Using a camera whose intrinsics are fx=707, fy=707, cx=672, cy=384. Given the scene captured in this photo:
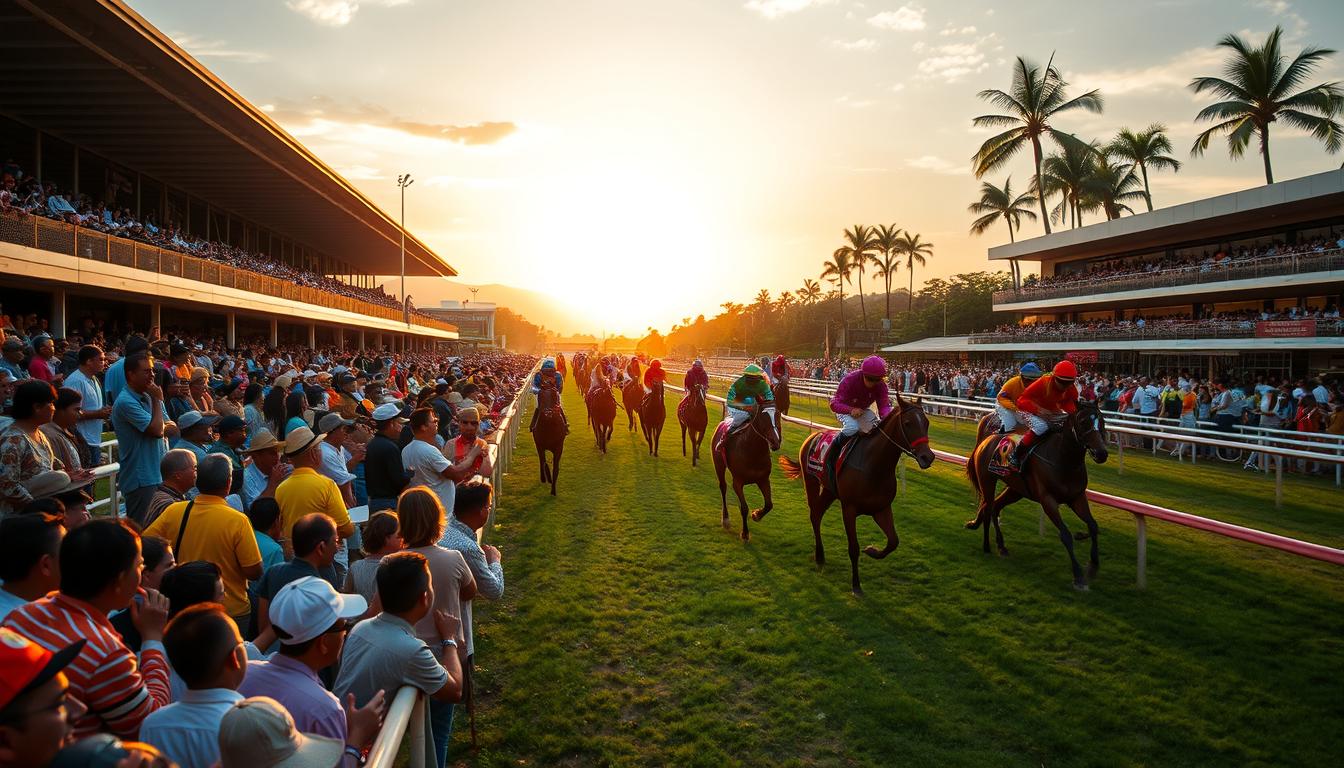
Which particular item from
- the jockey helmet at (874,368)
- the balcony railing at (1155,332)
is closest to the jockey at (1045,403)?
the jockey helmet at (874,368)

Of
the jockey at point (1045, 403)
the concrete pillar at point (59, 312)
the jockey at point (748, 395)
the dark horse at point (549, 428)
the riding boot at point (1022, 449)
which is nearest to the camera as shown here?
the jockey at point (1045, 403)

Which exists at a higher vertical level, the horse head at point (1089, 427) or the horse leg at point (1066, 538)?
the horse head at point (1089, 427)

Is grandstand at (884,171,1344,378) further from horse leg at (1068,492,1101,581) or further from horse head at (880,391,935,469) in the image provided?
horse head at (880,391,935,469)

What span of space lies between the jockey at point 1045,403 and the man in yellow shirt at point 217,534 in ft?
23.7

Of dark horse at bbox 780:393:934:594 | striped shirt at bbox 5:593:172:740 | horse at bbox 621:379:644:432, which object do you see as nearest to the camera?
striped shirt at bbox 5:593:172:740

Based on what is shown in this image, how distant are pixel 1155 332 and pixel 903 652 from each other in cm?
2926

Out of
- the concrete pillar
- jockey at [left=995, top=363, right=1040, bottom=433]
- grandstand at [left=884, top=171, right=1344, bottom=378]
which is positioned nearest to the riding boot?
jockey at [left=995, top=363, right=1040, bottom=433]

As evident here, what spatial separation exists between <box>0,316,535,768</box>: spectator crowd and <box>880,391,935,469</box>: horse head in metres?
3.87

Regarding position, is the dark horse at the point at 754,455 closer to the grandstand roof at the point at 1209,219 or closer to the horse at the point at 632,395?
the horse at the point at 632,395

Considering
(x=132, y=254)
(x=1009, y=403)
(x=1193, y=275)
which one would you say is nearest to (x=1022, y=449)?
(x=1009, y=403)

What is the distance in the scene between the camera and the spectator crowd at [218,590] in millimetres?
1937

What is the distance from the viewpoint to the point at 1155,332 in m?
28.5

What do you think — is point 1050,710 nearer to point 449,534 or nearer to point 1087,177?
point 449,534

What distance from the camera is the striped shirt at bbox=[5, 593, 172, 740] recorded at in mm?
2041
